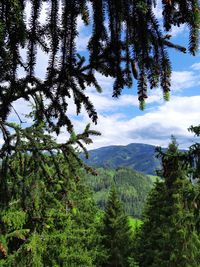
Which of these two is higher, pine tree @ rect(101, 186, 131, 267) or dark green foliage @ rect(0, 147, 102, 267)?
dark green foliage @ rect(0, 147, 102, 267)

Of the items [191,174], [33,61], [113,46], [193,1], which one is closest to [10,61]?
[33,61]

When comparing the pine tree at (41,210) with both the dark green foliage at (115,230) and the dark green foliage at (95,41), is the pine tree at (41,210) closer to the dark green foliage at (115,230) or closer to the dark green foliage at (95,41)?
the dark green foliage at (95,41)

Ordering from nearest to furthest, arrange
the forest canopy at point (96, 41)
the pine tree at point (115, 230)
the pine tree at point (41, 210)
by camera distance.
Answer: the forest canopy at point (96, 41) → the pine tree at point (41, 210) → the pine tree at point (115, 230)

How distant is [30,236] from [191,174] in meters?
5.10

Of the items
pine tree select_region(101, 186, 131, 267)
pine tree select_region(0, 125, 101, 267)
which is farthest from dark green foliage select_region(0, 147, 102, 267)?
pine tree select_region(101, 186, 131, 267)

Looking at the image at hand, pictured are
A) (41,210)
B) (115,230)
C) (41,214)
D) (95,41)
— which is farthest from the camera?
(115,230)

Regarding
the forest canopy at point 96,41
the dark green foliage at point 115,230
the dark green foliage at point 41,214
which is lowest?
the dark green foliage at point 115,230

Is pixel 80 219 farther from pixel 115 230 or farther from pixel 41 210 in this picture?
pixel 41 210

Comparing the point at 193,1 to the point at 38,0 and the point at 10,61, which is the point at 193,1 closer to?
the point at 38,0

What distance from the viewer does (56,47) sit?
95.9 inches

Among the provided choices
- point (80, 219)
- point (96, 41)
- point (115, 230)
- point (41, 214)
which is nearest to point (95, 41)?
point (96, 41)

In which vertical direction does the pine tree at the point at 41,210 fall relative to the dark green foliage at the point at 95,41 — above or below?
below

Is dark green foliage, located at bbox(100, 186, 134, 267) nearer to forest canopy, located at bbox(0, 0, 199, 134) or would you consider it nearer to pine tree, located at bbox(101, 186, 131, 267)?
pine tree, located at bbox(101, 186, 131, 267)

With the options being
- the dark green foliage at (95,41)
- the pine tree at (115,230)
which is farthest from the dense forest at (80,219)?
the dark green foliage at (95,41)
